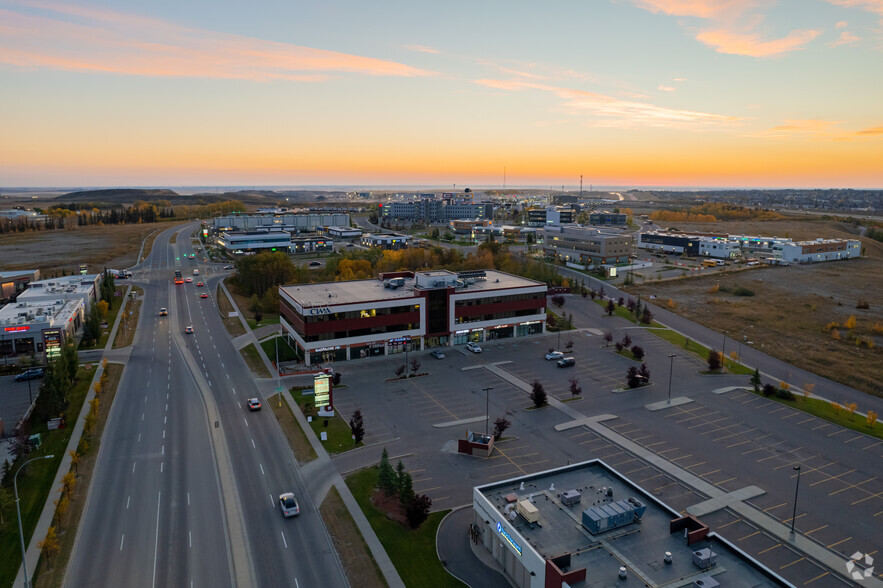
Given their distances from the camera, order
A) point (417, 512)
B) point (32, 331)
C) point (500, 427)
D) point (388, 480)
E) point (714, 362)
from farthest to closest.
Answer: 1. point (32, 331)
2. point (714, 362)
3. point (500, 427)
4. point (388, 480)
5. point (417, 512)

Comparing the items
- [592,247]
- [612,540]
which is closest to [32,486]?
[612,540]

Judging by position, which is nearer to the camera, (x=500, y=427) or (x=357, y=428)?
(x=357, y=428)

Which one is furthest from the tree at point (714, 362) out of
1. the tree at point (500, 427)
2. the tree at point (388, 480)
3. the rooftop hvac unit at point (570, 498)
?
the tree at point (388, 480)

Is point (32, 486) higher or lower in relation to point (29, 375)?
lower

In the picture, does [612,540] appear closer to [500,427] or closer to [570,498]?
[570,498]

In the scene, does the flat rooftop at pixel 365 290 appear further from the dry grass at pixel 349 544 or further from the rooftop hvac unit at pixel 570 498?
the rooftop hvac unit at pixel 570 498

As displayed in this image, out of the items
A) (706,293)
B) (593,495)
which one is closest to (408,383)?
(593,495)

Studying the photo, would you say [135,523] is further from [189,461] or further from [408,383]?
[408,383]
